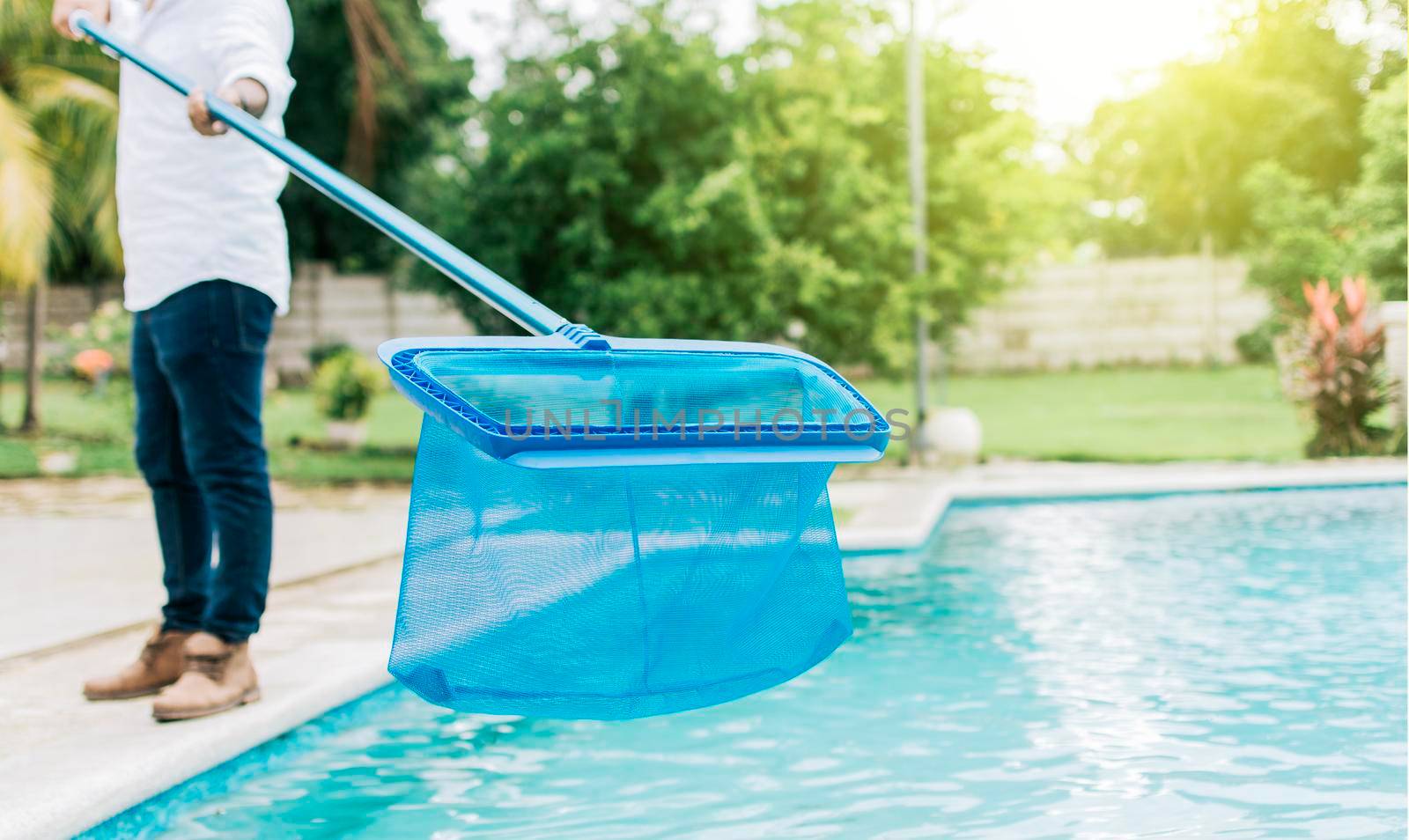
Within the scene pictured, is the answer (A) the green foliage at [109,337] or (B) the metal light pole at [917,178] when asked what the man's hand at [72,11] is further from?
(A) the green foliage at [109,337]

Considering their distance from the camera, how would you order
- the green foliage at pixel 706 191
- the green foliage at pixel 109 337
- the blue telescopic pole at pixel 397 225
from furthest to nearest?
the green foliage at pixel 109 337, the green foliage at pixel 706 191, the blue telescopic pole at pixel 397 225

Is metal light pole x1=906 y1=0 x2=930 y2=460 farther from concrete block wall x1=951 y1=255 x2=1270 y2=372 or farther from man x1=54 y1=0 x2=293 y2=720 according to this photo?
concrete block wall x1=951 y1=255 x2=1270 y2=372

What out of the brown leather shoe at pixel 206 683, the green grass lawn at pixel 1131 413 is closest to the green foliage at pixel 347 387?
the green grass lawn at pixel 1131 413

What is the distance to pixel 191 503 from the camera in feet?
11.1

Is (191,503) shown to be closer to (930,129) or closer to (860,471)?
(860,471)

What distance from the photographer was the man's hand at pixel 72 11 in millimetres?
3244

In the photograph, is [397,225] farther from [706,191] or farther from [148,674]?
[706,191]

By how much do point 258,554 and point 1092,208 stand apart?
114 ft

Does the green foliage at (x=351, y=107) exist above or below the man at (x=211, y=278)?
above

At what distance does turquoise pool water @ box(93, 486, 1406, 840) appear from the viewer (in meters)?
2.91

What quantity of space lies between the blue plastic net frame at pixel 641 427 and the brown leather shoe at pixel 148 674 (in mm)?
1486

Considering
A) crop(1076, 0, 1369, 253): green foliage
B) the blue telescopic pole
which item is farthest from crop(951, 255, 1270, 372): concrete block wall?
the blue telescopic pole

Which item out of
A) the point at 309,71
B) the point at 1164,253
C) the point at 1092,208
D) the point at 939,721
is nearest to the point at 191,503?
the point at 939,721

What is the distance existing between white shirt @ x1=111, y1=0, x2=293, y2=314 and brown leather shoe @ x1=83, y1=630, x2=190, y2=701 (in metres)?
0.81
